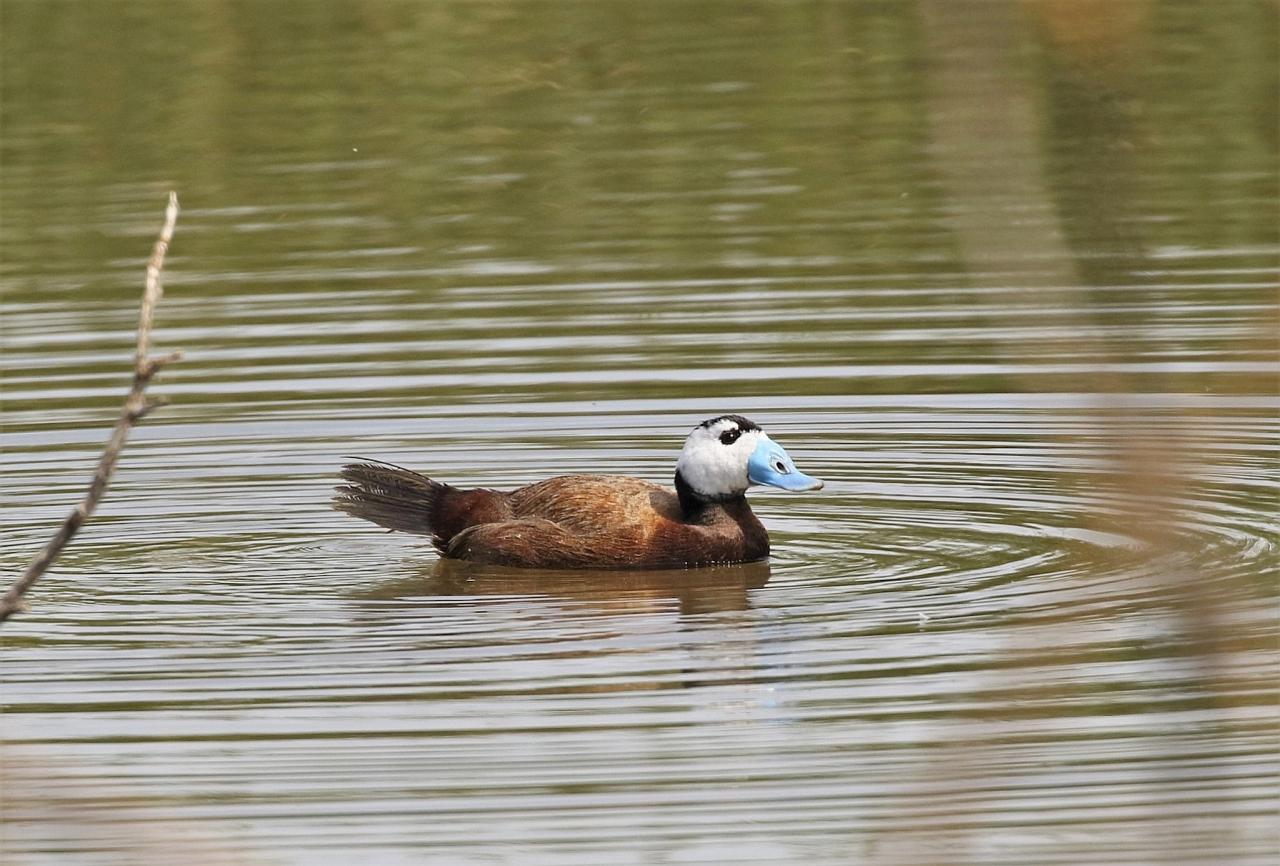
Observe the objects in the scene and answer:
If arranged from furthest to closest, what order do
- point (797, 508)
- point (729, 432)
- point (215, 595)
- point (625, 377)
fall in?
point (625, 377) → point (797, 508) → point (729, 432) → point (215, 595)

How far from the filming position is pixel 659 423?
39.0 ft

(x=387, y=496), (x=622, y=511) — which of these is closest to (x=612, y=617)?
(x=622, y=511)

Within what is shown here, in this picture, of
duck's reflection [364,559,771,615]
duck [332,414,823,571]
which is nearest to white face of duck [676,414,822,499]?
duck [332,414,823,571]

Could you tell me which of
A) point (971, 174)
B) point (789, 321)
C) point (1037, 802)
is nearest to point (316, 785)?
point (1037, 802)

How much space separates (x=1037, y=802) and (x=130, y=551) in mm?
5342

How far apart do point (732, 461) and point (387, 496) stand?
152cm

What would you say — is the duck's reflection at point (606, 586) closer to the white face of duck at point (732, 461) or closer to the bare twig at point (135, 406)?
the white face of duck at point (732, 461)

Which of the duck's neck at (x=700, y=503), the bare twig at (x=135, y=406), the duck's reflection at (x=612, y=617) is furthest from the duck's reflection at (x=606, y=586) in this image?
the bare twig at (x=135, y=406)

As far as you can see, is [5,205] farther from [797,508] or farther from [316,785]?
[316,785]

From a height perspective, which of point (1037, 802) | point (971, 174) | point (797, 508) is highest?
point (971, 174)

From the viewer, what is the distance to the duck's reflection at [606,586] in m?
8.80

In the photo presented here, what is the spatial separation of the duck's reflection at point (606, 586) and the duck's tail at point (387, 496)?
12.1 inches

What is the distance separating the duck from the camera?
9.47m

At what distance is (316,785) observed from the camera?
6.20 metres
